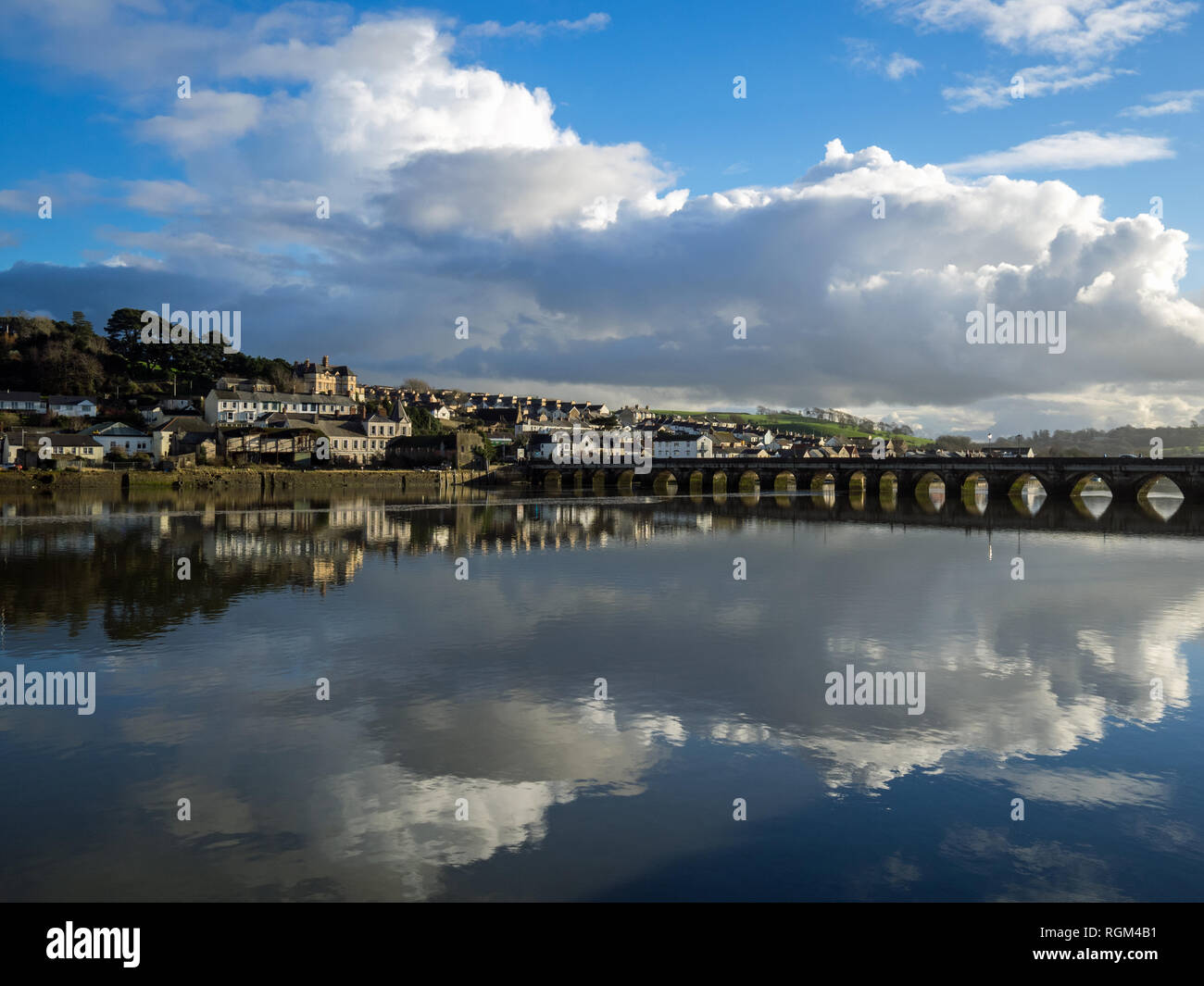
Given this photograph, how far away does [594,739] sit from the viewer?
12.4 meters

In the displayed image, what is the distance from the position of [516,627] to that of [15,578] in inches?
728

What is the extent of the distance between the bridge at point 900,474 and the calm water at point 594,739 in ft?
164

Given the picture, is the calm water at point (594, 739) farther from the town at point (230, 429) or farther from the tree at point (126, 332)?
the tree at point (126, 332)

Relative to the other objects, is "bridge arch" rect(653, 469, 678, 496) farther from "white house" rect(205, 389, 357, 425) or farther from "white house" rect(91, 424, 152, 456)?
"white house" rect(91, 424, 152, 456)

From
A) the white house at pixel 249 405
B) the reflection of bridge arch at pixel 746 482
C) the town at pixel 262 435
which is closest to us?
the town at pixel 262 435

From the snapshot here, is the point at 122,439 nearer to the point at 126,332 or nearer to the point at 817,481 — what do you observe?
the point at 126,332

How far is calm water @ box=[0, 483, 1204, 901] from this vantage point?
28.1 ft

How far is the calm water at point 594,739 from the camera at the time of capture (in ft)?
28.1

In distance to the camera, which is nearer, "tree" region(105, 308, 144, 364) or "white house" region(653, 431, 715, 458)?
"tree" region(105, 308, 144, 364)

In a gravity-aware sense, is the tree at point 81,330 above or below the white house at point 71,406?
above

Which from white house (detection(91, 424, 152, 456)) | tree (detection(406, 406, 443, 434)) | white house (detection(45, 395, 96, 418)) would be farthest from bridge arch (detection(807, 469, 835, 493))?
white house (detection(45, 395, 96, 418))

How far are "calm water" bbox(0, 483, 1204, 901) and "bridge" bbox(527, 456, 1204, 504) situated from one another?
164 ft

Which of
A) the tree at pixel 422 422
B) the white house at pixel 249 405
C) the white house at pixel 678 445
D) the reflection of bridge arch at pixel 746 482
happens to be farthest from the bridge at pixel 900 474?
the white house at pixel 249 405
